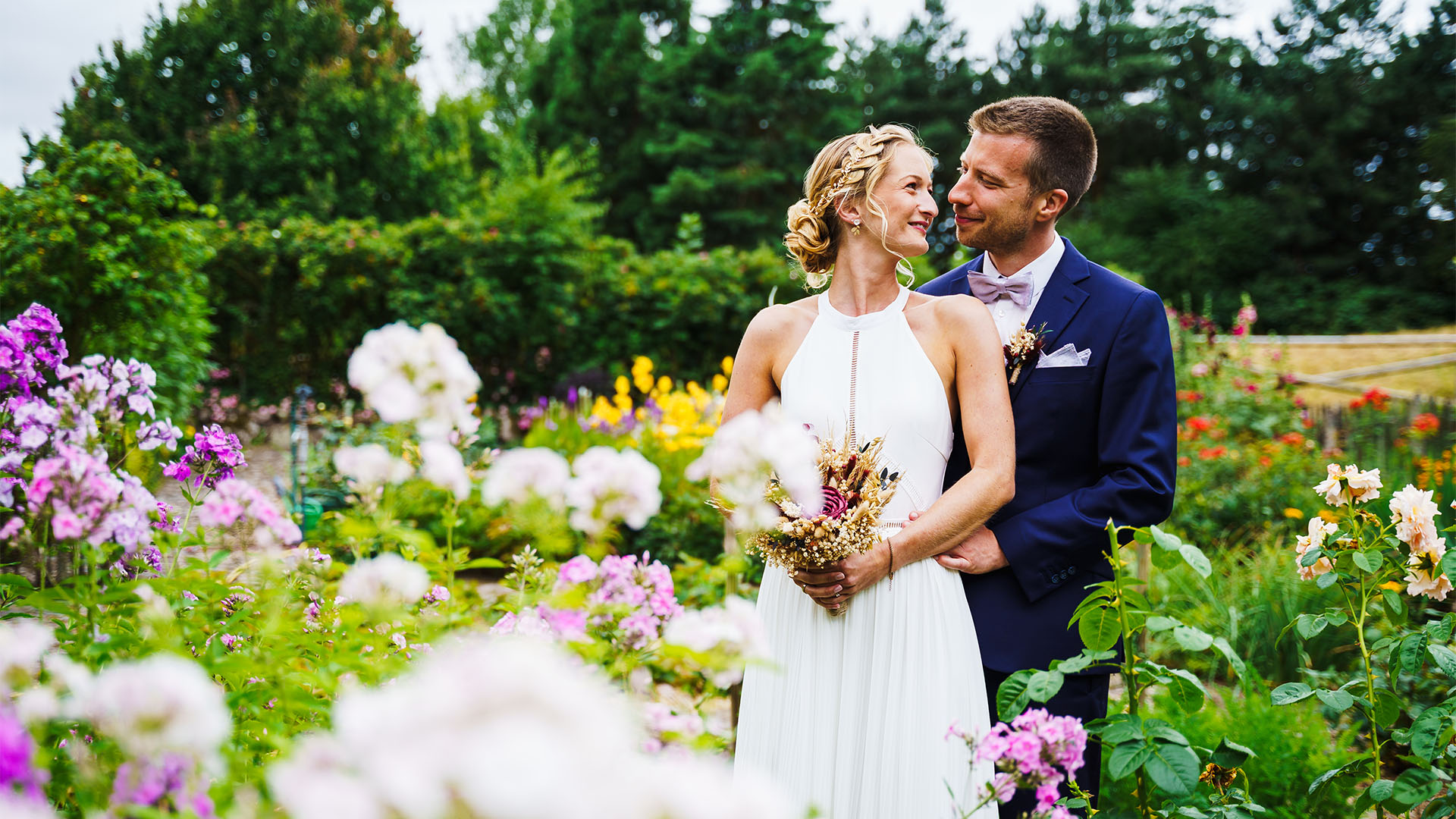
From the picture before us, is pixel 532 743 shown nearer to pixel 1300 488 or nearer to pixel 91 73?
pixel 1300 488

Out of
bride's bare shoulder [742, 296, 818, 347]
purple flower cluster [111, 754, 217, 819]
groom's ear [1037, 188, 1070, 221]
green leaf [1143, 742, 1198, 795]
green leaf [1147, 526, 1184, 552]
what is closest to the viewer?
purple flower cluster [111, 754, 217, 819]

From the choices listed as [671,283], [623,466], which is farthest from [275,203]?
[623,466]

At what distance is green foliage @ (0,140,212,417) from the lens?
4.79 metres

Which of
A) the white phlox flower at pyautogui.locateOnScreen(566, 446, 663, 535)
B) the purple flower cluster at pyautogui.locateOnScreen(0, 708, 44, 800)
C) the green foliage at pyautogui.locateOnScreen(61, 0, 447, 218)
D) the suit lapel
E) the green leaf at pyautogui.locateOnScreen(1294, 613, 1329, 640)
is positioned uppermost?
the green foliage at pyautogui.locateOnScreen(61, 0, 447, 218)

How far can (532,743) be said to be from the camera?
1.66ft

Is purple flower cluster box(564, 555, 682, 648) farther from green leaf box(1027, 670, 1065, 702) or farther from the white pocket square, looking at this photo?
A: the white pocket square

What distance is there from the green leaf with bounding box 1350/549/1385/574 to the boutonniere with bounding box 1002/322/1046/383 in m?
0.79

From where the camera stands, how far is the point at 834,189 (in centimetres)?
219

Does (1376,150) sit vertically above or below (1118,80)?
below

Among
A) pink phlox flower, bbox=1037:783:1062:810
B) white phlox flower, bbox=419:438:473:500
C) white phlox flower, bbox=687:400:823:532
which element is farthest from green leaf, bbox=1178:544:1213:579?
white phlox flower, bbox=419:438:473:500

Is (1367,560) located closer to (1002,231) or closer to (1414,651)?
(1414,651)

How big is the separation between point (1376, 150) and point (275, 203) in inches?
1115

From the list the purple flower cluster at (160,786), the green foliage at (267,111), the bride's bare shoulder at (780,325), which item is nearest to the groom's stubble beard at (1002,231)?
the bride's bare shoulder at (780,325)

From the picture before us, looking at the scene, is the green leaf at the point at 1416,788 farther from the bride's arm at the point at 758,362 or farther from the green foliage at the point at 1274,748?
the bride's arm at the point at 758,362
